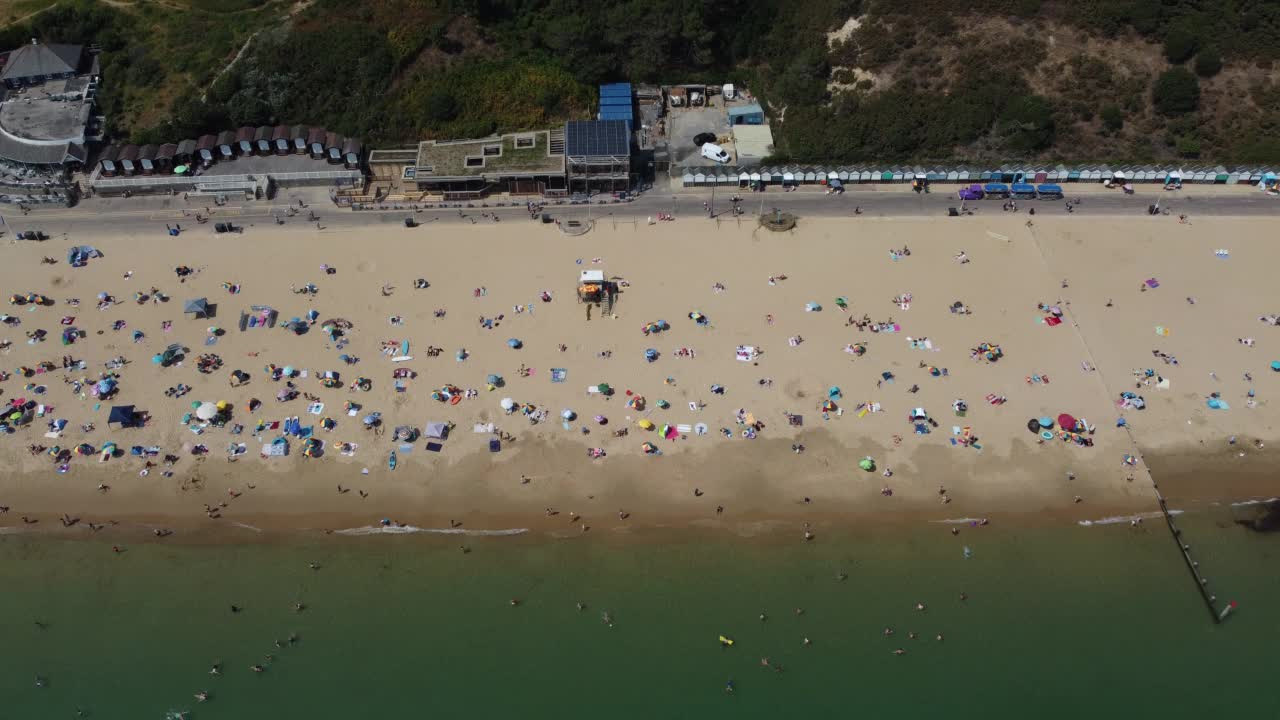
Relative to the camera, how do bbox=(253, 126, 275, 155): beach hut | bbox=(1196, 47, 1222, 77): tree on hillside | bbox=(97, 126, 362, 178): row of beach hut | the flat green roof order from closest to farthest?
the flat green roof < bbox=(1196, 47, 1222, 77): tree on hillside < bbox=(97, 126, 362, 178): row of beach hut < bbox=(253, 126, 275, 155): beach hut

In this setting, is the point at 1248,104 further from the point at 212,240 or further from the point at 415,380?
the point at 212,240

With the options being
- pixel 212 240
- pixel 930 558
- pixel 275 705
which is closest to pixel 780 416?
pixel 930 558

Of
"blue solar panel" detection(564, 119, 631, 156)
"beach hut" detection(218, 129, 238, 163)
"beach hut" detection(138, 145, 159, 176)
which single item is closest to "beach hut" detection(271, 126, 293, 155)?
"beach hut" detection(218, 129, 238, 163)

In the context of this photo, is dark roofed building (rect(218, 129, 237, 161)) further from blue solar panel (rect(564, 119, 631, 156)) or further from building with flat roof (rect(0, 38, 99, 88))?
blue solar panel (rect(564, 119, 631, 156))

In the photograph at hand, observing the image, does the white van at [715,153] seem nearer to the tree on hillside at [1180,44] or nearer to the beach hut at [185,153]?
the tree on hillside at [1180,44]

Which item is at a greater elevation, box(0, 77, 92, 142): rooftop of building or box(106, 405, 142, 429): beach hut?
box(0, 77, 92, 142): rooftop of building

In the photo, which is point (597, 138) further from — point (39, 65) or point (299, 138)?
point (39, 65)

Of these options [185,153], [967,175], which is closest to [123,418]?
[185,153]

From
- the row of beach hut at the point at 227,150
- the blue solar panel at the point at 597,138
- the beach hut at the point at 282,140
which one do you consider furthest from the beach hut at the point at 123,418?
the blue solar panel at the point at 597,138
